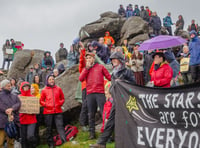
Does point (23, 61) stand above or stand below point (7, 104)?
above

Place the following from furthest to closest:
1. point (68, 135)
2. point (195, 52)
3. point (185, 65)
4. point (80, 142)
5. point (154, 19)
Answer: point (154, 19) < point (185, 65) < point (195, 52) < point (68, 135) < point (80, 142)

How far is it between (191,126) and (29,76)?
42.7ft

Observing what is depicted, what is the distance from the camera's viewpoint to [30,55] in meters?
23.8

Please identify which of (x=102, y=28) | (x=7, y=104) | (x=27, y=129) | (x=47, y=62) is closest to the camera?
(x=7, y=104)

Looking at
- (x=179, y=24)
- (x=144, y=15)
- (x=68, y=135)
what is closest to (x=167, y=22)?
(x=179, y=24)

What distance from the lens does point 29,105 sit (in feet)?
30.4

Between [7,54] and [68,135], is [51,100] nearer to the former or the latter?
[68,135]

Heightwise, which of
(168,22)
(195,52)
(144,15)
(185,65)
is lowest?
(185,65)

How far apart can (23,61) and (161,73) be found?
17.9 meters

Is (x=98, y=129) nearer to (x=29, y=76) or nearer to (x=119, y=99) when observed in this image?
(x=119, y=99)

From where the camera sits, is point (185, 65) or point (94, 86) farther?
point (185, 65)

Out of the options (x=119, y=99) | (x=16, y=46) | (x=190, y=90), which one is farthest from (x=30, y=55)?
(x=190, y=90)

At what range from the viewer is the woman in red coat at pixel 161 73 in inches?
281

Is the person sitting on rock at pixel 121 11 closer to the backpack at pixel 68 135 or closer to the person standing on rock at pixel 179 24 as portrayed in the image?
the person standing on rock at pixel 179 24
